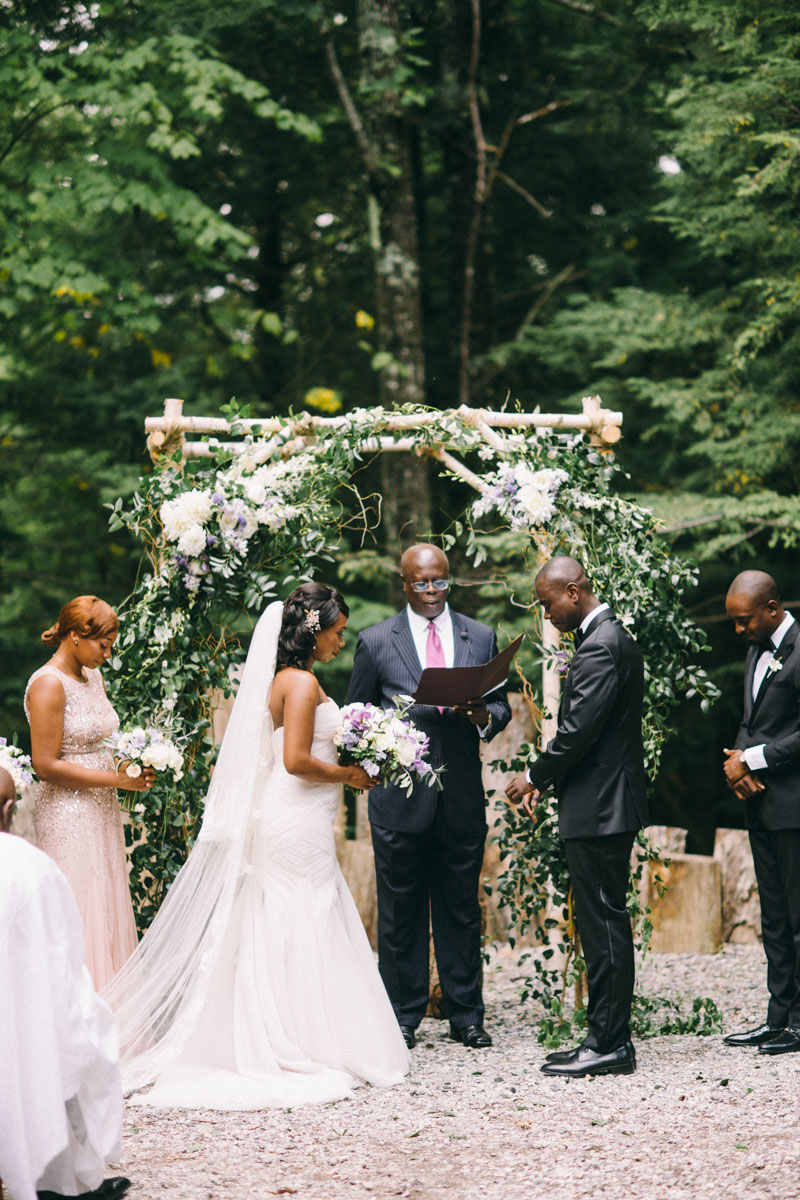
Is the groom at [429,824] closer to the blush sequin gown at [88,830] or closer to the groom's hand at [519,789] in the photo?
the groom's hand at [519,789]

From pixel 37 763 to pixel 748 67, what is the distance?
19.5 ft

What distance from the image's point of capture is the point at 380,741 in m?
4.64

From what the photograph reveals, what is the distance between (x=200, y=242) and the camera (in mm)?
8578

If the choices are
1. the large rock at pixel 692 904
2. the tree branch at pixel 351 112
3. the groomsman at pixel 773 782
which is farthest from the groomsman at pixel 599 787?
the tree branch at pixel 351 112

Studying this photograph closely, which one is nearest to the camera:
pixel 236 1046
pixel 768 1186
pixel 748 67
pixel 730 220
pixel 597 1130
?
pixel 768 1186

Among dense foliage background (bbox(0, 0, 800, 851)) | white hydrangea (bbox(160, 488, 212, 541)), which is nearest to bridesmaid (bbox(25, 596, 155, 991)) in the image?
white hydrangea (bbox(160, 488, 212, 541))

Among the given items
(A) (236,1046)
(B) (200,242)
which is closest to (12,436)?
(B) (200,242)

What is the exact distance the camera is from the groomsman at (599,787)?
4.66m

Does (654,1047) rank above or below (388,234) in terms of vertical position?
below

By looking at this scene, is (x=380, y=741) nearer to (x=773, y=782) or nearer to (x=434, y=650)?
(x=434, y=650)

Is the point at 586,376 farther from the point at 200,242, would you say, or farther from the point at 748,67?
the point at 200,242

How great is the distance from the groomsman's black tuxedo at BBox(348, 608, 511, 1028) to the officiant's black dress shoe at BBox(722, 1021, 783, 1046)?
3.52 ft

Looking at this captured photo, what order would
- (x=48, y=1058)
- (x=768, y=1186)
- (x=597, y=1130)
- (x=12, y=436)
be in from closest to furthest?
(x=48, y=1058) < (x=768, y=1186) < (x=597, y=1130) < (x=12, y=436)

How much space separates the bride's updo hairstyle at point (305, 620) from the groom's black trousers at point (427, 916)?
1.01m
